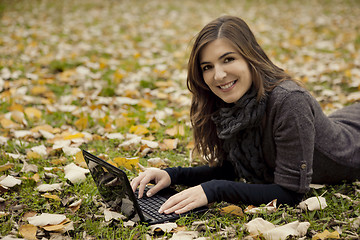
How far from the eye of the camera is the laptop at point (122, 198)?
5.97 ft

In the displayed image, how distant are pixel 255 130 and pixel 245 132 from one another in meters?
0.06

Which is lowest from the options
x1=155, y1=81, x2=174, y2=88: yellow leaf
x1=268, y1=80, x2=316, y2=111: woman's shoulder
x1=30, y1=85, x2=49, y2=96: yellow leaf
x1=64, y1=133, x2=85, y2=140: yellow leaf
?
x1=64, y1=133, x2=85, y2=140: yellow leaf

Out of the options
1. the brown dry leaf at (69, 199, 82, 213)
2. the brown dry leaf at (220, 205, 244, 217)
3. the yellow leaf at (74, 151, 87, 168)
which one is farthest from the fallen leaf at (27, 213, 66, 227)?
the brown dry leaf at (220, 205, 244, 217)

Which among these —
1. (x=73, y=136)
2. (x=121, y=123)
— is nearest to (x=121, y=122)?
(x=121, y=123)

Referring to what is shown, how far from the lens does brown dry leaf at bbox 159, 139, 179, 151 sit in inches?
119

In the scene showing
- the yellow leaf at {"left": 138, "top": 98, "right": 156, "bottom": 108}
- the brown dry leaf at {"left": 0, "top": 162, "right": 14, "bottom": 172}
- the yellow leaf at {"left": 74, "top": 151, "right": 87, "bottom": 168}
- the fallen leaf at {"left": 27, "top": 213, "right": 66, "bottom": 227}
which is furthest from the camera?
the yellow leaf at {"left": 138, "top": 98, "right": 156, "bottom": 108}

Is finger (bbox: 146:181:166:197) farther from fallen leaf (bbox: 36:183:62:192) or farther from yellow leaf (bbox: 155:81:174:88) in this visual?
yellow leaf (bbox: 155:81:174:88)

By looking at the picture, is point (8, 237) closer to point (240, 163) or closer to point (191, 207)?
point (191, 207)

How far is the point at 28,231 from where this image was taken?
6.20 ft

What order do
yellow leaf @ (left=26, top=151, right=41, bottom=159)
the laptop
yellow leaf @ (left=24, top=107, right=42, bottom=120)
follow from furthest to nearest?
yellow leaf @ (left=24, top=107, right=42, bottom=120), yellow leaf @ (left=26, top=151, right=41, bottom=159), the laptop

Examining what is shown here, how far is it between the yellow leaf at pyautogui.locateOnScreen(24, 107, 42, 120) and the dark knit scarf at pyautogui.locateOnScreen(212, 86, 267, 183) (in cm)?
198

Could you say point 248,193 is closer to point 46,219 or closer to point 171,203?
point 171,203

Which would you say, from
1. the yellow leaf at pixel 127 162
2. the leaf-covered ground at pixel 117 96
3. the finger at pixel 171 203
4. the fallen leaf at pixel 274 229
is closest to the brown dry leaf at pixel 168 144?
the leaf-covered ground at pixel 117 96

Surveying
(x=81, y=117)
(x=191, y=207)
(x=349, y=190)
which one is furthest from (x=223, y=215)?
(x=81, y=117)
